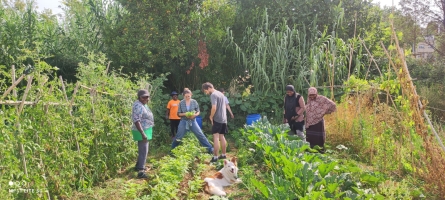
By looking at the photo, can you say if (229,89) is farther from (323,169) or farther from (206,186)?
(323,169)

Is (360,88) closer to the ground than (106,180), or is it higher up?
higher up

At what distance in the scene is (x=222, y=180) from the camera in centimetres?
479

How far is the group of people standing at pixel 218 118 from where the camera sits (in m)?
5.07

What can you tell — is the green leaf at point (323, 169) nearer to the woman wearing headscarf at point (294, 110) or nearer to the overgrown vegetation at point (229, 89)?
the overgrown vegetation at point (229, 89)

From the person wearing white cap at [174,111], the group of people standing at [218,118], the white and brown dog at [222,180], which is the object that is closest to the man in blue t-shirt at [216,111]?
the group of people standing at [218,118]

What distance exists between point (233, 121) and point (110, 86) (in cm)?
492

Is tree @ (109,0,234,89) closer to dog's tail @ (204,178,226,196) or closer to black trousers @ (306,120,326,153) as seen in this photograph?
black trousers @ (306,120,326,153)

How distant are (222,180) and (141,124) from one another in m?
1.51

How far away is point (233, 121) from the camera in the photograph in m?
10.0

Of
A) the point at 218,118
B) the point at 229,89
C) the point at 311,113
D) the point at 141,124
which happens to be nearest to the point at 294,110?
the point at 311,113

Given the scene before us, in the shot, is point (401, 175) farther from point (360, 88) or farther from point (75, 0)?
point (75, 0)

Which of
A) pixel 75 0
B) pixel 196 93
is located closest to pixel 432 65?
pixel 196 93

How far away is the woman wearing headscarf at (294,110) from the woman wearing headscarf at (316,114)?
0.79 feet

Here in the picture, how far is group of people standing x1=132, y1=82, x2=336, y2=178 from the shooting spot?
507cm
